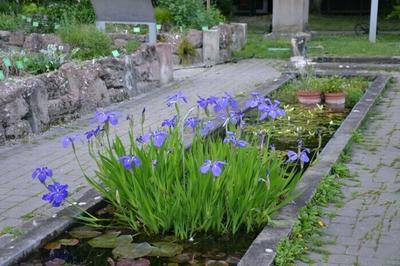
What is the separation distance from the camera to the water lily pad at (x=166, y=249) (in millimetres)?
3898

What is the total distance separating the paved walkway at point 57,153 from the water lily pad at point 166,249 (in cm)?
96

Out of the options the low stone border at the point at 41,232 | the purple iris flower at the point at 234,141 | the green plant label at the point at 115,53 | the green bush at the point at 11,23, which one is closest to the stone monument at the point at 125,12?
the green bush at the point at 11,23

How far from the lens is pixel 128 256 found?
387 cm

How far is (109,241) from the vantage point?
13.5 feet

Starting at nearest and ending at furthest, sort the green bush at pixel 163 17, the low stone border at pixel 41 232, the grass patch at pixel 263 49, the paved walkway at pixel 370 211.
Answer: the low stone border at pixel 41 232 < the paved walkway at pixel 370 211 < the green bush at pixel 163 17 < the grass patch at pixel 263 49

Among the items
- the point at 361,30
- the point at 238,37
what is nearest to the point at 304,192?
the point at 238,37

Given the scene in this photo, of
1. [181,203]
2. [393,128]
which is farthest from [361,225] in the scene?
[393,128]

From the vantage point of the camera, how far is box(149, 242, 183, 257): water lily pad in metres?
3.90

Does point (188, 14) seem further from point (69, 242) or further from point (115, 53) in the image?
point (69, 242)

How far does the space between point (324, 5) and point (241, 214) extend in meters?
24.2

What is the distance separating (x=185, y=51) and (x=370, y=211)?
28.7ft

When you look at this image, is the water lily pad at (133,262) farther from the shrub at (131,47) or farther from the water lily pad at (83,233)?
the shrub at (131,47)

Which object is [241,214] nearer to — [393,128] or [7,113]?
[7,113]

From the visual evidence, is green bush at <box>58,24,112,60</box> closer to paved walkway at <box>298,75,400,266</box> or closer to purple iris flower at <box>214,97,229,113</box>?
paved walkway at <box>298,75,400,266</box>
